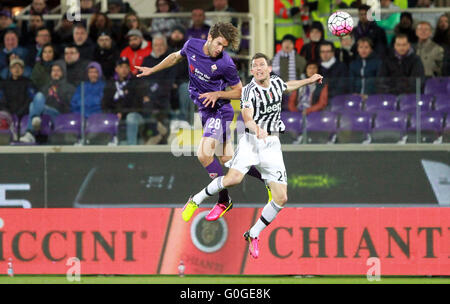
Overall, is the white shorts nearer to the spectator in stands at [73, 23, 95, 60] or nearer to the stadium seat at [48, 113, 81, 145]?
the stadium seat at [48, 113, 81, 145]

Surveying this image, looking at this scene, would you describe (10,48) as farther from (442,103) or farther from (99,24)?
(442,103)

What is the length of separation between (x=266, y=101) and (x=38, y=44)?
7.54m

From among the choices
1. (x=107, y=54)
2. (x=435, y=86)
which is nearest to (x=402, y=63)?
(x=435, y=86)

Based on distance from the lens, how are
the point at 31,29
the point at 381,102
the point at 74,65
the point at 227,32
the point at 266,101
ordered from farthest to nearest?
1. the point at 31,29
2. the point at 74,65
3. the point at 381,102
4. the point at 266,101
5. the point at 227,32

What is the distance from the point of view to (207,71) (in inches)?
499

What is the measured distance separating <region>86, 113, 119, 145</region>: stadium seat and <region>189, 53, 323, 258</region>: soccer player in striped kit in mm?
4432

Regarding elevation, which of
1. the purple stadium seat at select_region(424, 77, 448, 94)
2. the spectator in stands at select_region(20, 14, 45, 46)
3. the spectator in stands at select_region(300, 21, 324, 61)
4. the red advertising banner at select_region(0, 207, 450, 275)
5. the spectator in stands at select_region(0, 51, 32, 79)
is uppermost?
the spectator in stands at select_region(20, 14, 45, 46)

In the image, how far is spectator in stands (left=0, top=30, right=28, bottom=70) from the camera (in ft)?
62.1

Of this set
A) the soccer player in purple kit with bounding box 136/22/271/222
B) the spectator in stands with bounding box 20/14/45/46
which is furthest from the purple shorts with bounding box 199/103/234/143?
the spectator in stands with bounding box 20/14/45/46

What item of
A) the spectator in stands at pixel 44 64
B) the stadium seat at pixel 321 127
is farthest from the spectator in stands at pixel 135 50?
the stadium seat at pixel 321 127

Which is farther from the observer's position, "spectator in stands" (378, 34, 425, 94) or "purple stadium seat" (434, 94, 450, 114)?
"spectator in stands" (378, 34, 425, 94)

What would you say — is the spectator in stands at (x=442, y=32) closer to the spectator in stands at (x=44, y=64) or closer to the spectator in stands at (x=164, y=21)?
the spectator in stands at (x=164, y=21)

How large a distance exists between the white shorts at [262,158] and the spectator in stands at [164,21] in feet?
20.1

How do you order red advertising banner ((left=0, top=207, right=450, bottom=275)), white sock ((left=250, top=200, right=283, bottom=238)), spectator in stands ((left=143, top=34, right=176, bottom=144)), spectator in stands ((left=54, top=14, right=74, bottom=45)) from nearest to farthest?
white sock ((left=250, top=200, right=283, bottom=238)), red advertising banner ((left=0, top=207, right=450, bottom=275)), spectator in stands ((left=143, top=34, right=176, bottom=144)), spectator in stands ((left=54, top=14, right=74, bottom=45))
